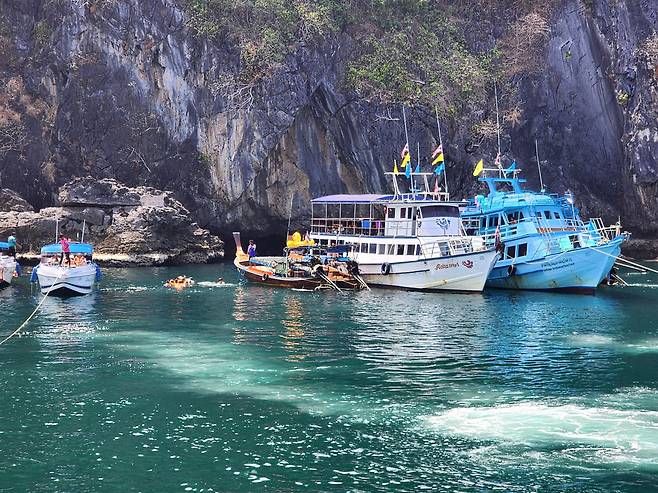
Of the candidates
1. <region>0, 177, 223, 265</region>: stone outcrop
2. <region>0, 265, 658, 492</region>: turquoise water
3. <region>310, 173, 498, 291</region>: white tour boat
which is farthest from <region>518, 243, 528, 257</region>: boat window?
<region>0, 177, 223, 265</region>: stone outcrop

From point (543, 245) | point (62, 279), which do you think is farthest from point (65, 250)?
point (543, 245)

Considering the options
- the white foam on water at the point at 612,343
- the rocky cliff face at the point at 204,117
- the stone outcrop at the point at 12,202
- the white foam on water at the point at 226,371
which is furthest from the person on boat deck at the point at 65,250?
the white foam on water at the point at 612,343

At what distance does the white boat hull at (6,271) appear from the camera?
44.3m

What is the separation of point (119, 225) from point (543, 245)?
1160 inches

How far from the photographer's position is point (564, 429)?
724 inches

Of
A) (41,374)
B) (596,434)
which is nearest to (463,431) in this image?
(596,434)

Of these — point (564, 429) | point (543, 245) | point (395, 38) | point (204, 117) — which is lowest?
point (564, 429)

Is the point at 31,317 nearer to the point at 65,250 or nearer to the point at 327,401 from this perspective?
the point at 65,250

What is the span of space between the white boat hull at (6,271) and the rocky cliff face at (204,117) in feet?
67.4

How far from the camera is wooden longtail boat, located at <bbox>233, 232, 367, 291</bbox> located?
151ft

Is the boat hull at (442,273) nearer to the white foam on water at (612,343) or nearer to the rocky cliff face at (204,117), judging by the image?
the white foam on water at (612,343)

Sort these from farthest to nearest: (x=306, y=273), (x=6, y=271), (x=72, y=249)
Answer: (x=306, y=273) → (x=6, y=271) → (x=72, y=249)

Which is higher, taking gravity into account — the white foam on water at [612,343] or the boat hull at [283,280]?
the boat hull at [283,280]

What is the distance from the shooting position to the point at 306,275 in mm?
46531
